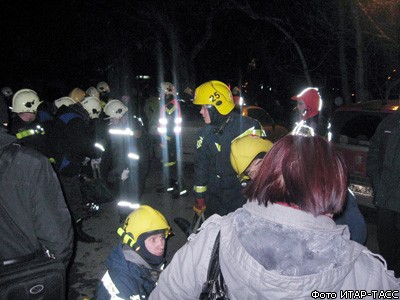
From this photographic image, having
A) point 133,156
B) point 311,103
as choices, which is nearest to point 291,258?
point 311,103

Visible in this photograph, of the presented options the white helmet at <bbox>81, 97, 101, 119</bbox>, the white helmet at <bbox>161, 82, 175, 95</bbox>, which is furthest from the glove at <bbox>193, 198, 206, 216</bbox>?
the white helmet at <bbox>161, 82, 175, 95</bbox>

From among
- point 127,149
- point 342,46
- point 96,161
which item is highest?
point 342,46

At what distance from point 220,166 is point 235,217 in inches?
95.3

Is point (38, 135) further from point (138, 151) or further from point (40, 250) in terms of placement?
point (40, 250)

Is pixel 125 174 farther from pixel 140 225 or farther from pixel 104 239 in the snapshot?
pixel 140 225

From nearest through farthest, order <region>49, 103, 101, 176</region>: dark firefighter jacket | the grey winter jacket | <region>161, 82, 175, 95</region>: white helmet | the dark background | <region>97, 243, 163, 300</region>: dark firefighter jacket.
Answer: the grey winter jacket
<region>97, 243, 163, 300</region>: dark firefighter jacket
<region>49, 103, 101, 176</region>: dark firefighter jacket
<region>161, 82, 175, 95</region>: white helmet
the dark background

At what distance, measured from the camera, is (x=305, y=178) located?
135 centimetres

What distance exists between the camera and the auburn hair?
1.33 m

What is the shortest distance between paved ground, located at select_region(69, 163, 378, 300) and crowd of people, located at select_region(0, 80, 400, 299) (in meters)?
0.75

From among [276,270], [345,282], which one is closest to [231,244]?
[276,270]

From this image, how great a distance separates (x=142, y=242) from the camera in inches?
117

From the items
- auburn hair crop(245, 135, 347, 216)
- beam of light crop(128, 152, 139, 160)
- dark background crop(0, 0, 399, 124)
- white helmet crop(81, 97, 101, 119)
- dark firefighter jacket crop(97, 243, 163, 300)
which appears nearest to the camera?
auburn hair crop(245, 135, 347, 216)

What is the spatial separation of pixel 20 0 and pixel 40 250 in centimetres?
1643

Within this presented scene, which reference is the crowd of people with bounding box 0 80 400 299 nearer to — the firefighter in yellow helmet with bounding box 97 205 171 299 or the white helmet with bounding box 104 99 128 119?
the firefighter in yellow helmet with bounding box 97 205 171 299
